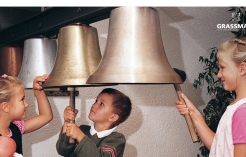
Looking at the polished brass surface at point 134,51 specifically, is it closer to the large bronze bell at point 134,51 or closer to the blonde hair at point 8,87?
the large bronze bell at point 134,51

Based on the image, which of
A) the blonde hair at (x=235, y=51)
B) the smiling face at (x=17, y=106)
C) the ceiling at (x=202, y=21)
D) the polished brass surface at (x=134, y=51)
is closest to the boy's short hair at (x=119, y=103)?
the smiling face at (x=17, y=106)

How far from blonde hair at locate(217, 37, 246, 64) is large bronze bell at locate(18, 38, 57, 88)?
33cm

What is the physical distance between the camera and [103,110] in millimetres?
974

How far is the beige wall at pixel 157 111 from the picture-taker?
1157 mm

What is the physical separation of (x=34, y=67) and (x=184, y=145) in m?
1.19

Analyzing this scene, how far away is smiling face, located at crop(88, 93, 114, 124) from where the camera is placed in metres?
0.97

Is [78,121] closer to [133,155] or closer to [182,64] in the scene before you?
[133,155]

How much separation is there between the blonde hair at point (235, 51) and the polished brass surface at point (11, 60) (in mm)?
405

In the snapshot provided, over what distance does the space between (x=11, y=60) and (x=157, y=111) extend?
936mm

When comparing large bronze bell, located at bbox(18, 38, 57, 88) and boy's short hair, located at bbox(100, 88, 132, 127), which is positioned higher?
large bronze bell, located at bbox(18, 38, 57, 88)

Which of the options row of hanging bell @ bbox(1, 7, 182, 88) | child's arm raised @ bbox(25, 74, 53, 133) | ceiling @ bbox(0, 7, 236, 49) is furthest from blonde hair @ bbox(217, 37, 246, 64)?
ceiling @ bbox(0, 7, 236, 49)

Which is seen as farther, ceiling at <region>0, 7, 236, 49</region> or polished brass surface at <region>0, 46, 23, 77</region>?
ceiling at <region>0, 7, 236, 49</region>

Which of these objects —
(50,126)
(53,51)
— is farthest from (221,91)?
(53,51)

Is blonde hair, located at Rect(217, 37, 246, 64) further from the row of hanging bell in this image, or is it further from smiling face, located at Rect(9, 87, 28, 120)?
smiling face, located at Rect(9, 87, 28, 120)
